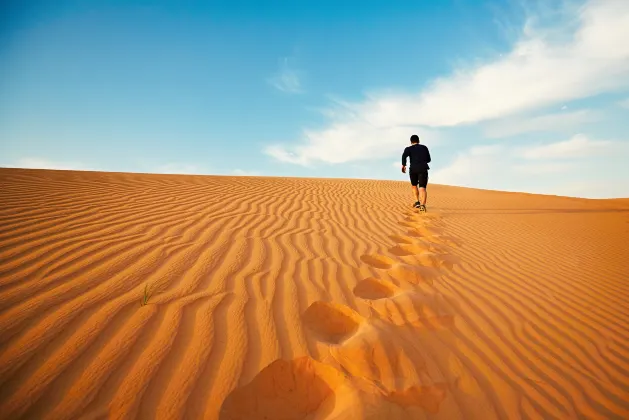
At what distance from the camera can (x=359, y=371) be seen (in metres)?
1.59

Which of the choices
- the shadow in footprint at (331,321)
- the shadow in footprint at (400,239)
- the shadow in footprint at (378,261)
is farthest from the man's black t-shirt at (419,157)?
the shadow in footprint at (331,321)

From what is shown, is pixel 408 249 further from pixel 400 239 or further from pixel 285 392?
pixel 285 392

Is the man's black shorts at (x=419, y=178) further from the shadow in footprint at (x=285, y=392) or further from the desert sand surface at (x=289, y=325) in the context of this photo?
the shadow in footprint at (x=285, y=392)

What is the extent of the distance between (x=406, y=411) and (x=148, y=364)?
4.36ft

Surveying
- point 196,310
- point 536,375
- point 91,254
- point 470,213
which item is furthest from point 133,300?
point 470,213

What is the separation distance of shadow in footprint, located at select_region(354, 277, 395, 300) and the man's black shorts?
173 inches

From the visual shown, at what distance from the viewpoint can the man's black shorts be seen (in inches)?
263

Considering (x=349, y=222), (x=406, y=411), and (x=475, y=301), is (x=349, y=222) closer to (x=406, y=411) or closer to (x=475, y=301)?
(x=475, y=301)

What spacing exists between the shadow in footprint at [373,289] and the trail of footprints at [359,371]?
1cm

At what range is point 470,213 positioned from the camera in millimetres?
7312

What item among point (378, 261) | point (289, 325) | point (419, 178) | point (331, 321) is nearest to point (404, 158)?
point (419, 178)

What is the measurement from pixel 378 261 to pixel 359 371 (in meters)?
1.93

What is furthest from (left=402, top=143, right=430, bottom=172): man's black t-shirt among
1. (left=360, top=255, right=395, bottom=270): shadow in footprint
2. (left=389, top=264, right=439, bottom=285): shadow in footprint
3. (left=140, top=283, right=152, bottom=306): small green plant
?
(left=140, top=283, right=152, bottom=306): small green plant

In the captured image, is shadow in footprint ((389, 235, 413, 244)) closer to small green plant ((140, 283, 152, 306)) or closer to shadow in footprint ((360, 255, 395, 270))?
shadow in footprint ((360, 255, 395, 270))
